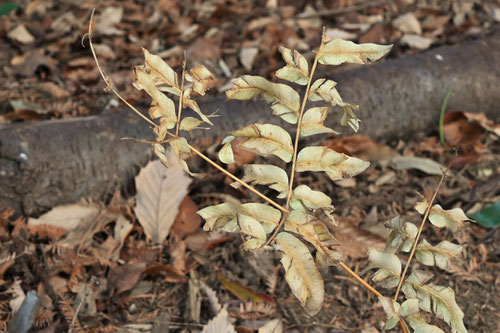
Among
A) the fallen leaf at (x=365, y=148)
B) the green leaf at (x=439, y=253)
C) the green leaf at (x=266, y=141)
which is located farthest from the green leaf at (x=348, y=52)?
the fallen leaf at (x=365, y=148)

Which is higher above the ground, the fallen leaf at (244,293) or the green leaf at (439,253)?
the green leaf at (439,253)

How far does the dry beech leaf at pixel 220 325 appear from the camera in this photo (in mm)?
1424

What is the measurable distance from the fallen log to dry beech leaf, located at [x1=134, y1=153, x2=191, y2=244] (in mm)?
146

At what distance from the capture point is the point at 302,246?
1024 millimetres

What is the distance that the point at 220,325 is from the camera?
1438 mm

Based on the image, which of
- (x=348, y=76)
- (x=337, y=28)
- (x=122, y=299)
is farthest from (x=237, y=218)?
(x=337, y=28)

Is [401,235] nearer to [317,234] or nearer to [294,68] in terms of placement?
[317,234]

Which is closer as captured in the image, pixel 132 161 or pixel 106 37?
pixel 132 161

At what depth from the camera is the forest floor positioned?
→ 1.58m

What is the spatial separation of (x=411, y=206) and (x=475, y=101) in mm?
712

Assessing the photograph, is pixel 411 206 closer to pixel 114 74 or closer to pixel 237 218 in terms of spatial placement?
pixel 237 218

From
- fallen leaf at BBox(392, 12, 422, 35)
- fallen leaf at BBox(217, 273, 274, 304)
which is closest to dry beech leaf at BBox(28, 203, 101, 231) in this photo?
fallen leaf at BBox(217, 273, 274, 304)

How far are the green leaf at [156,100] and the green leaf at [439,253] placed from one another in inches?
20.8

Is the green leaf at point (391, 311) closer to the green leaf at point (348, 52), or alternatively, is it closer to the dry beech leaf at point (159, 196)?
the green leaf at point (348, 52)
